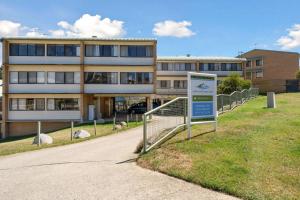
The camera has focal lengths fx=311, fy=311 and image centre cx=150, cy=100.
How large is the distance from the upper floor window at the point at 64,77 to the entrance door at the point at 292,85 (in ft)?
131

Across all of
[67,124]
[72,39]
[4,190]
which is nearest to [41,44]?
[72,39]

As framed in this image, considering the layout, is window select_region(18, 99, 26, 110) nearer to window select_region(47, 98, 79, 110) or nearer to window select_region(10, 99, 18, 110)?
window select_region(10, 99, 18, 110)

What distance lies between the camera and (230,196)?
6594mm

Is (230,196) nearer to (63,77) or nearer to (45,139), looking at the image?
(45,139)

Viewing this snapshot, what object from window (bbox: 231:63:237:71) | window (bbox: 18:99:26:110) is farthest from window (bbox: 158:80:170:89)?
window (bbox: 18:99:26:110)

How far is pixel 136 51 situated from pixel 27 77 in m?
12.1

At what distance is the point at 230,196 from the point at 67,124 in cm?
2931

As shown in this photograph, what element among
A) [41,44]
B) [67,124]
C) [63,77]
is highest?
[41,44]

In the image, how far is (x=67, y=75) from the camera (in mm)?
33750

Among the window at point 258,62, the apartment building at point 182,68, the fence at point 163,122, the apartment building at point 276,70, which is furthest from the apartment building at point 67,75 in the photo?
the window at point 258,62

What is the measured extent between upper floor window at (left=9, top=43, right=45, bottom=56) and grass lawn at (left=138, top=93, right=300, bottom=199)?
26.2m

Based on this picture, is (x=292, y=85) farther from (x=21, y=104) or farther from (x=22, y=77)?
(x=21, y=104)

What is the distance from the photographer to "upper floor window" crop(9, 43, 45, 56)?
33.5 m

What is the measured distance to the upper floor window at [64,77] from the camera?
3362 cm
